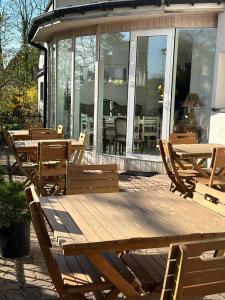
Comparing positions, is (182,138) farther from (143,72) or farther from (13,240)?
(13,240)

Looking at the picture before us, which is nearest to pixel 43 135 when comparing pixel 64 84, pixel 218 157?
pixel 64 84

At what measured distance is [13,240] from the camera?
13.3ft

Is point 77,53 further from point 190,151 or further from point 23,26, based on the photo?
point 23,26

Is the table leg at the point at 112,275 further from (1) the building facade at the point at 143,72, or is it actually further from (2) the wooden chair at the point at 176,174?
(1) the building facade at the point at 143,72

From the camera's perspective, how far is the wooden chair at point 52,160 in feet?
18.9

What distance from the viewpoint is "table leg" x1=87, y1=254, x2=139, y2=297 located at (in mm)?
2348

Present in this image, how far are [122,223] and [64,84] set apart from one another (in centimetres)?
865

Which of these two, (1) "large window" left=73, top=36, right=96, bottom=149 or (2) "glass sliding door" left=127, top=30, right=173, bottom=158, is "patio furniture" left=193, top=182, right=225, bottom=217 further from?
(1) "large window" left=73, top=36, right=96, bottom=149

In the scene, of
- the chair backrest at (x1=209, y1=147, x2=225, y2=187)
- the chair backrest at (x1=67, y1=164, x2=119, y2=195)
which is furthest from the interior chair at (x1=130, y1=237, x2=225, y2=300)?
the chair backrest at (x1=209, y1=147, x2=225, y2=187)

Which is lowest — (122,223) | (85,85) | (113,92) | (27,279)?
(27,279)

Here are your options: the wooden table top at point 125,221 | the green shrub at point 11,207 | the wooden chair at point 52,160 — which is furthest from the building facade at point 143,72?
the wooden table top at point 125,221

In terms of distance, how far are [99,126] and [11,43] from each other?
871cm

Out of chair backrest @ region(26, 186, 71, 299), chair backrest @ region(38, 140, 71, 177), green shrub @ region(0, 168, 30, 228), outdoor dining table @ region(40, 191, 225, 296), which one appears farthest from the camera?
chair backrest @ region(38, 140, 71, 177)

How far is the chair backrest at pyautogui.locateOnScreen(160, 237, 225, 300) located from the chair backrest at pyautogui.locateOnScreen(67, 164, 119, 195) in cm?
199
